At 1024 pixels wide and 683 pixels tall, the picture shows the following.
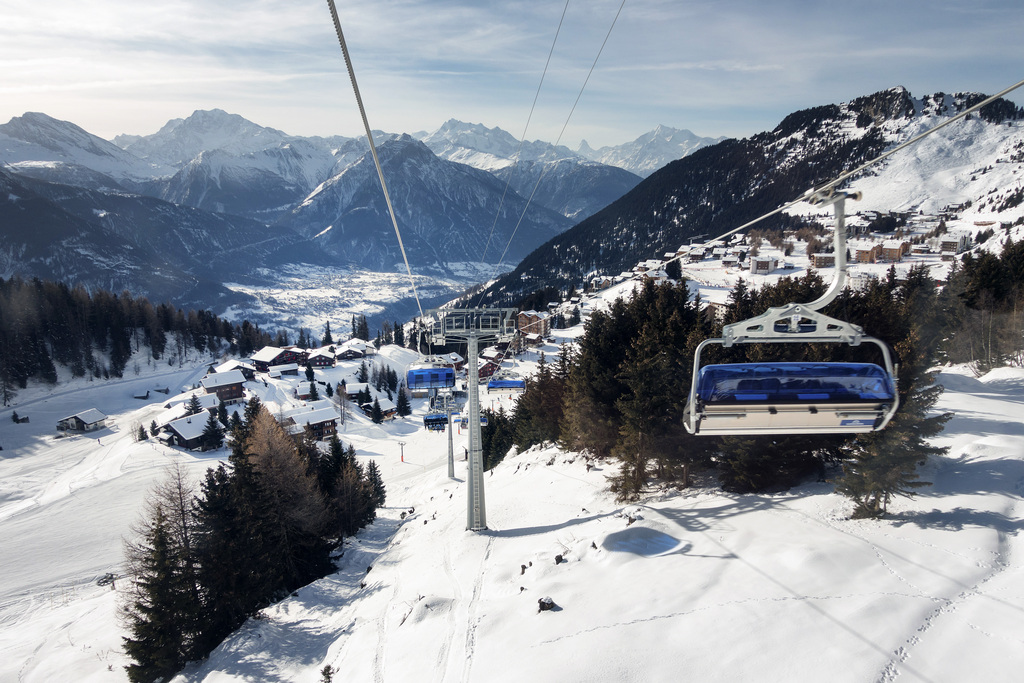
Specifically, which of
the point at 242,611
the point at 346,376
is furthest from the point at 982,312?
the point at 346,376

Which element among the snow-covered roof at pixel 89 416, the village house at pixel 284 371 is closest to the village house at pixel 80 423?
the snow-covered roof at pixel 89 416

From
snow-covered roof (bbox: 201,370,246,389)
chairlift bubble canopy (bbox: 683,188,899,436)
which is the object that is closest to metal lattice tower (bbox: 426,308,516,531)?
chairlift bubble canopy (bbox: 683,188,899,436)

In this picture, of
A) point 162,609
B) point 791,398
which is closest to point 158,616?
point 162,609

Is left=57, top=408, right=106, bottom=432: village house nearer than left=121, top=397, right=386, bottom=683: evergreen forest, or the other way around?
left=121, top=397, right=386, bottom=683: evergreen forest

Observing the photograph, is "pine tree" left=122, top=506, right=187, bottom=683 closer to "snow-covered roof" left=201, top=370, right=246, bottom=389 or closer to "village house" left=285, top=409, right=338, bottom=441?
"village house" left=285, top=409, right=338, bottom=441

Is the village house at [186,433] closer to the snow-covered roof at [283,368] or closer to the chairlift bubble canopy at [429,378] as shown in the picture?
the snow-covered roof at [283,368]

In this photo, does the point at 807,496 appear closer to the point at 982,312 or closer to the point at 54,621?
the point at 982,312

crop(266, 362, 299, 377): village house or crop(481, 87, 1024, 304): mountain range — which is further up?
crop(481, 87, 1024, 304): mountain range

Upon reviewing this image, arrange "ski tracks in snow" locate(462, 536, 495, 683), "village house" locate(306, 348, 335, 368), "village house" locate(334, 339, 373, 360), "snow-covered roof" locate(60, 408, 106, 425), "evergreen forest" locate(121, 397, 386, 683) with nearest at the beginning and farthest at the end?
"ski tracks in snow" locate(462, 536, 495, 683) → "evergreen forest" locate(121, 397, 386, 683) → "snow-covered roof" locate(60, 408, 106, 425) → "village house" locate(306, 348, 335, 368) → "village house" locate(334, 339, 373, 360)
